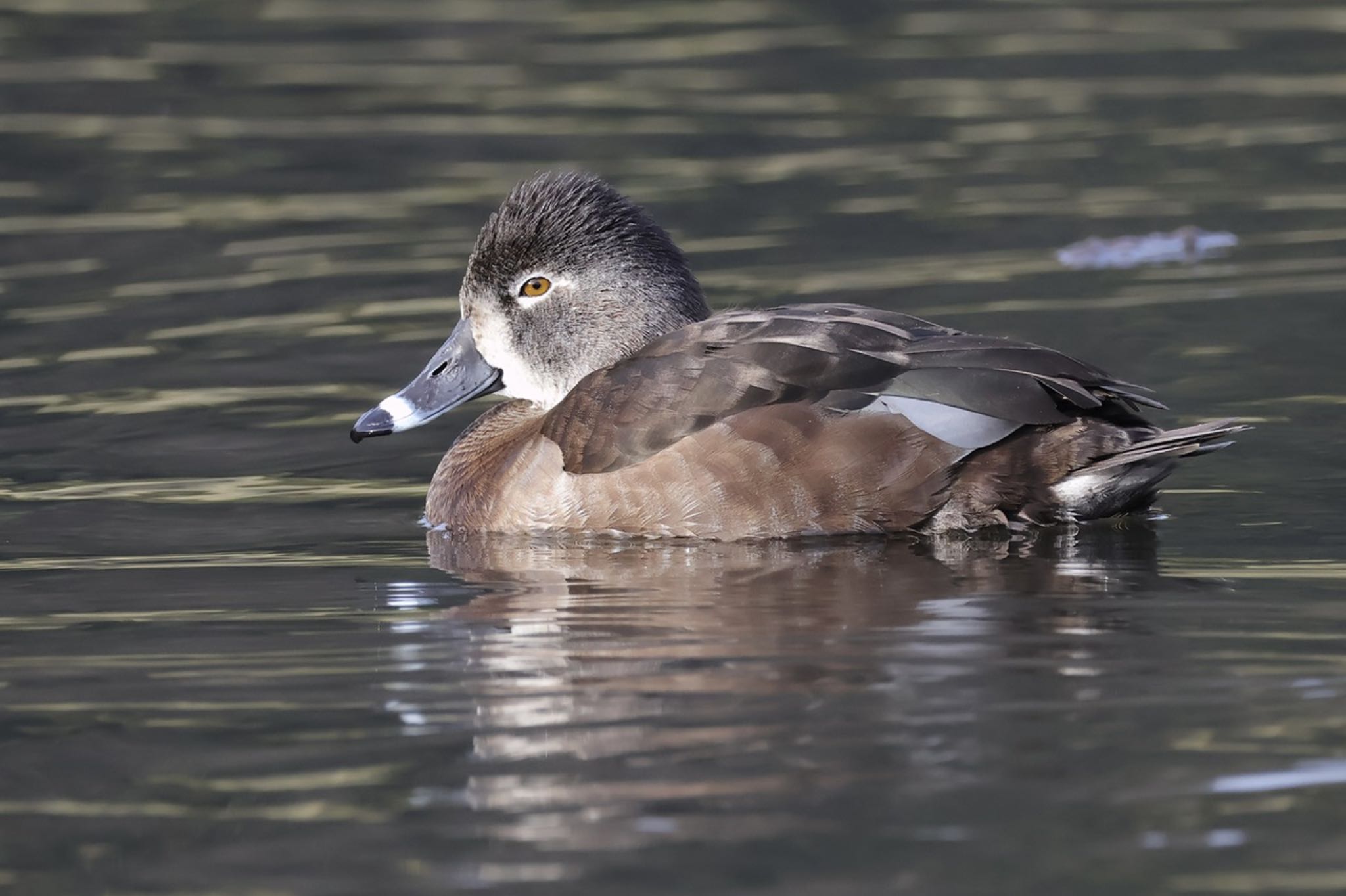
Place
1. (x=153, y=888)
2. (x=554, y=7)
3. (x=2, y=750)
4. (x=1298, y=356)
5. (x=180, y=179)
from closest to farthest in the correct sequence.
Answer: (x=153, y=888) < (x=2, y=750) < (x=1298, y=356) < (x=180, y=179) < (x=554, y=7)

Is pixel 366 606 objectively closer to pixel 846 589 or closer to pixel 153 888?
pixel 846 589

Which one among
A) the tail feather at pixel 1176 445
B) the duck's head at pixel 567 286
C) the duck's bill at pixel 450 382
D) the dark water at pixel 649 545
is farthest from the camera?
the duck's bill at pixel 450 382

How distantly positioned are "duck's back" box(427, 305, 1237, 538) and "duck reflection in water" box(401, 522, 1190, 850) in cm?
12

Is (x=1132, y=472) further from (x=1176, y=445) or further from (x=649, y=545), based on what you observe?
(x=649, y=545)

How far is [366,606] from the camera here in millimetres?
6336

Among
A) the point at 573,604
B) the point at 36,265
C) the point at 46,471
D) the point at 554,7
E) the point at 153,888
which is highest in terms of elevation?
the point at 554,7

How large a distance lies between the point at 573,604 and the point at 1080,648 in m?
1.54

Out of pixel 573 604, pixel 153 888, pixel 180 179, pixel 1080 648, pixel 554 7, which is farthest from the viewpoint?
pixel 554 7

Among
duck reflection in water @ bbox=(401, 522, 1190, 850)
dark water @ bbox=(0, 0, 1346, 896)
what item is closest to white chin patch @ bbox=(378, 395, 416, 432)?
dark water @ bbox=(0, 0, 1346, 896)

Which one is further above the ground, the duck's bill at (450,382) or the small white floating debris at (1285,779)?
the duck's bill at (450,382)

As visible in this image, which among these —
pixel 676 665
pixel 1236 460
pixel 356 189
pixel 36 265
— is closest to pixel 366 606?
pixel 676 665

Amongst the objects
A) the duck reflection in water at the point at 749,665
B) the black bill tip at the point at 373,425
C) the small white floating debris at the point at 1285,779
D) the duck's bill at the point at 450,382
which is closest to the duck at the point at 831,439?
the duck reflection in water at the point at 749,665

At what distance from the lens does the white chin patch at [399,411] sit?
8084 millimetres

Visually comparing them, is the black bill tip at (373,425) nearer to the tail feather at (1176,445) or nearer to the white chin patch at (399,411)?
the white chin patch at (399,411)
